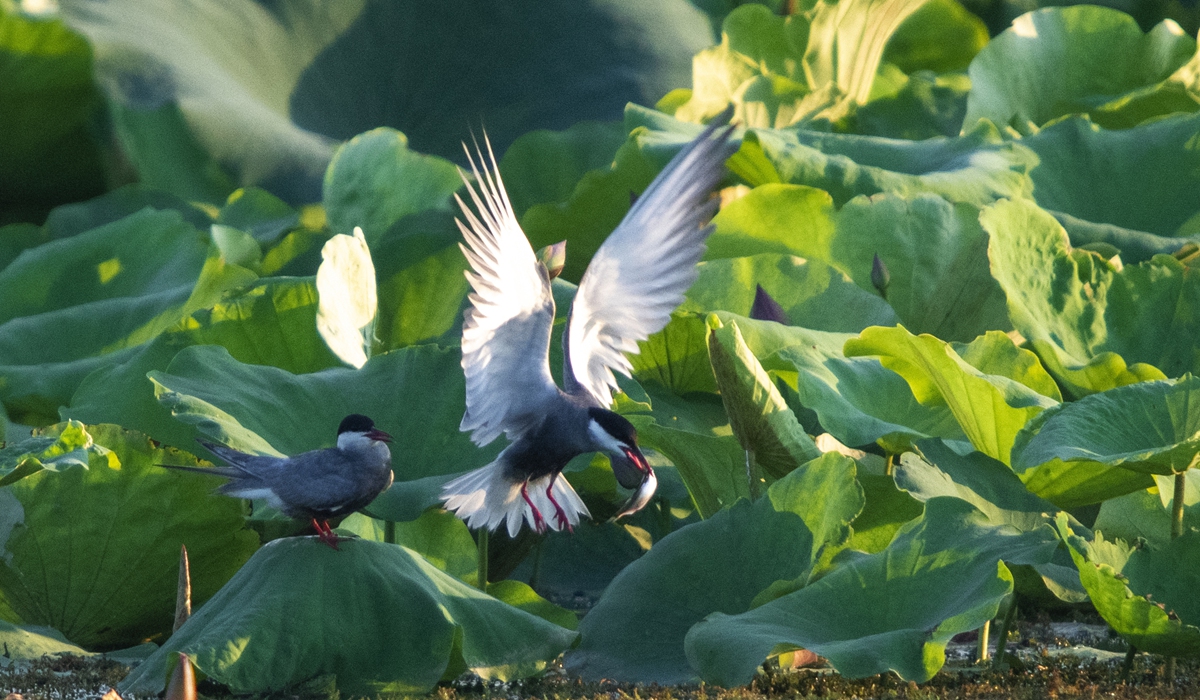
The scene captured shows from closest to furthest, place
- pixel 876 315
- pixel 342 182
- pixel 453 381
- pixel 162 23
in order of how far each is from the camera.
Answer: pixel 453 381 → pixel 876 315 → pixel 342 182 → pixel 162 23

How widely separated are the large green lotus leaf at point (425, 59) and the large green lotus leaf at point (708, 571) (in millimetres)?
2148

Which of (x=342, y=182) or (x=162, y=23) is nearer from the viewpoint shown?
(x=342, y=182)

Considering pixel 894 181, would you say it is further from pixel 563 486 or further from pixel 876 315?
pixel 563 486

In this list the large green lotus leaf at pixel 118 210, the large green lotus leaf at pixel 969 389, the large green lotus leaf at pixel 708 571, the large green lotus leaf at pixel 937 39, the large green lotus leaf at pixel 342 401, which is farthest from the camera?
the large green lotus leaf at pixel 937 39

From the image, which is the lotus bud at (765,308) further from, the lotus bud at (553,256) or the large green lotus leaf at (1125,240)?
the large green lotus leaf at (1125,240)

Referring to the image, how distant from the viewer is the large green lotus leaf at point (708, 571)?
1.76m

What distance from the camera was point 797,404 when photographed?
229cm

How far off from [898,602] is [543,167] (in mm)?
2057

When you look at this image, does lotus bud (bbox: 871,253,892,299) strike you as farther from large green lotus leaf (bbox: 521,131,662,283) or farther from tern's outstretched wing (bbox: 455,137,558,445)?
tern's outstretched wing (bbox: 455,137,558,445)

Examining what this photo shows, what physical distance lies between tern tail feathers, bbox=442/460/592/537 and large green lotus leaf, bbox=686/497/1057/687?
45 centimetres

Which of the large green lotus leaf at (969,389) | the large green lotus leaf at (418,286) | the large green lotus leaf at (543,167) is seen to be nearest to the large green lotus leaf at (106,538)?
the large green lotus leaf at (418,286)

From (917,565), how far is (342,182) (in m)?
1.97

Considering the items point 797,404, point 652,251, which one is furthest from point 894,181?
point 652,251

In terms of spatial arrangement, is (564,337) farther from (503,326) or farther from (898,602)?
(898,602)
